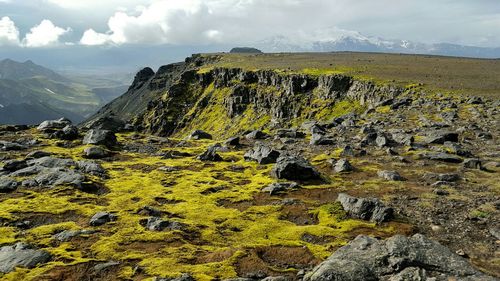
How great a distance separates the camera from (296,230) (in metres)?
30.7

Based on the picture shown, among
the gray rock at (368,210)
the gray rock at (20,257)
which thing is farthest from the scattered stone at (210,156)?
the gray rock at (20,257)

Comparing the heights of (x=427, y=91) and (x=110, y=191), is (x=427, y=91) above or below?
above

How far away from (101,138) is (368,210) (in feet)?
161

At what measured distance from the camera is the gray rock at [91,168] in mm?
48662

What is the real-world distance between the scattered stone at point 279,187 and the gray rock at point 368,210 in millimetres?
7810

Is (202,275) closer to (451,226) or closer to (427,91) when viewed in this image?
(451,226)

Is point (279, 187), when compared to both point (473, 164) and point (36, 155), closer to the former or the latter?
point (473, 164)

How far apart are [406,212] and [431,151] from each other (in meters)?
19.7

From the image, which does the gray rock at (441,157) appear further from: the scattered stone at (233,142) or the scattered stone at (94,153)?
the scattered stone at (94,153)

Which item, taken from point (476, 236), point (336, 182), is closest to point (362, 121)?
point (336, 182)

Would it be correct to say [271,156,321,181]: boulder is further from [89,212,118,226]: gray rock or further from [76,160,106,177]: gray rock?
[76,160,106,177]: gray rock

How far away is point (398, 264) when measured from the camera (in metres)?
20.7

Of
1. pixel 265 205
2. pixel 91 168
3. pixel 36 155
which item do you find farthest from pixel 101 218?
pixel 36 155

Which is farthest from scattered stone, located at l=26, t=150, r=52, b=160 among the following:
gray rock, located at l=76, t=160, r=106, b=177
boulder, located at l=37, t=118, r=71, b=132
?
boulder, located at l=37, t=118, r=71, b=132
